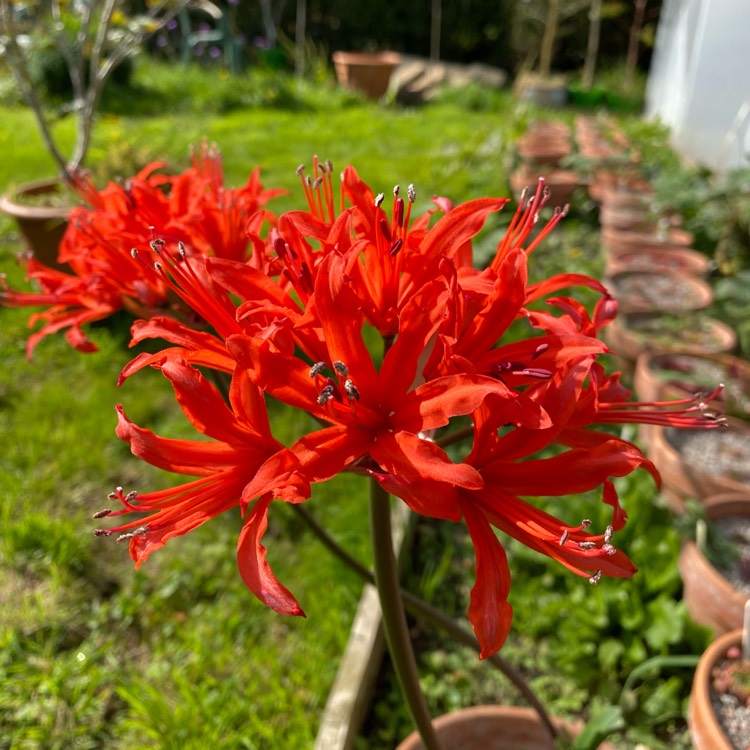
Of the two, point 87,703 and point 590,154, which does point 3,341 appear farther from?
point 590,154

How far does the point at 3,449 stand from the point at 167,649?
1348 mm

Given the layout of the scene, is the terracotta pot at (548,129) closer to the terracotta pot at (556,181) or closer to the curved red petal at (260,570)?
the terracotta pot at (556,181)

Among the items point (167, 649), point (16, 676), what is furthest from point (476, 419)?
point (16, 676)

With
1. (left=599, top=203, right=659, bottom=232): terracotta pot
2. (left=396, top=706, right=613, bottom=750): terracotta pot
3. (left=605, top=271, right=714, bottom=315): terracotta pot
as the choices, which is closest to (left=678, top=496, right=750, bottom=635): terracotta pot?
(left=396, top=706, right=613, bottom=750): terracotta pot

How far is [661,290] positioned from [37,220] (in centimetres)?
381

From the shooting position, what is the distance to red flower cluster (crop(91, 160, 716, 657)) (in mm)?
805

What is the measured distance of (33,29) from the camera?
14.2 feet

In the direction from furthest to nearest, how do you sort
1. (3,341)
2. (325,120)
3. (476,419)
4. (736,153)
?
(325,120), (736,153), (3,341), (476,419)

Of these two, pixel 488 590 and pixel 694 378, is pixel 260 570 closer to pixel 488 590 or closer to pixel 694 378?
pixel 488 590

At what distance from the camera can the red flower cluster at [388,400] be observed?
805 millimetres

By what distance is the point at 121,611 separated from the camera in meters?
2.34

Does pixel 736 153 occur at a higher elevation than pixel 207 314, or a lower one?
lower

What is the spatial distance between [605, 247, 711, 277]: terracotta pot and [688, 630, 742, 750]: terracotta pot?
9.41 ft

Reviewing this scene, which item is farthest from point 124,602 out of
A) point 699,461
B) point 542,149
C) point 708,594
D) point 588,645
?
point 542,149
